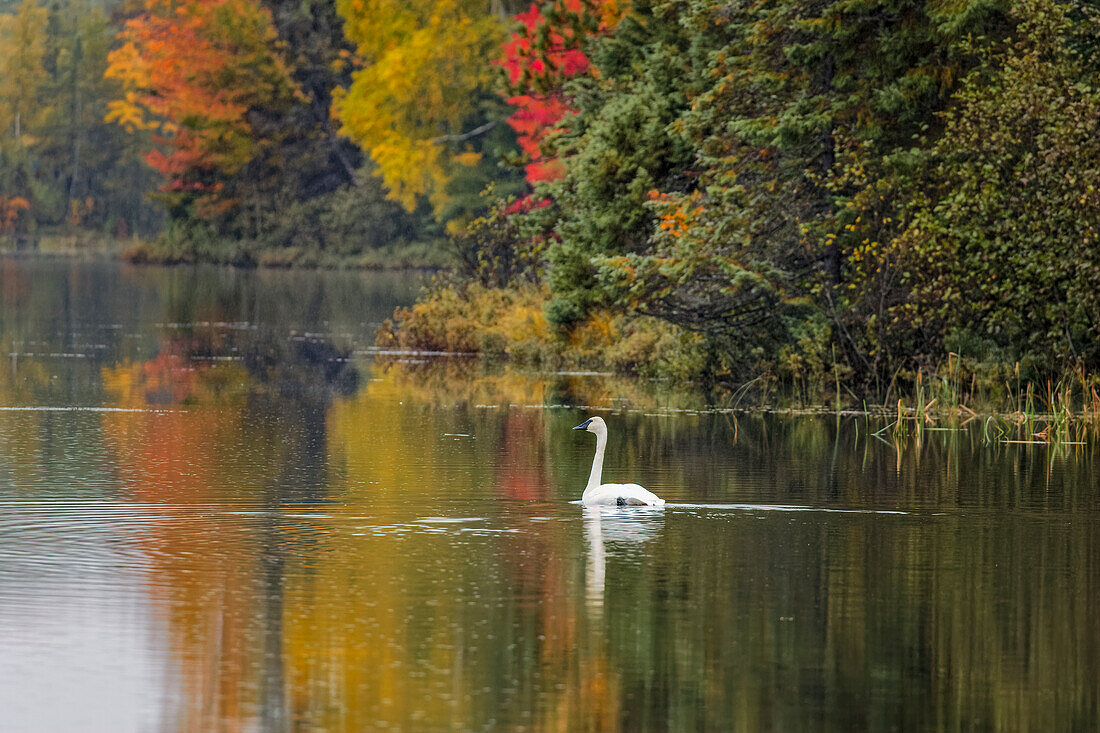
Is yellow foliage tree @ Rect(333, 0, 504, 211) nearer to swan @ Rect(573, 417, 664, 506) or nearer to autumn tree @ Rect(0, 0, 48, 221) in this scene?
autumn tree @ Rect(0, 0, 48, 221)

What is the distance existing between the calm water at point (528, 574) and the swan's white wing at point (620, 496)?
148 mm

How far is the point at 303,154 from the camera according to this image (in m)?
87.4

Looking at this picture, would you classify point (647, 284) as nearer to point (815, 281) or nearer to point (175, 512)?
point (815, 281)

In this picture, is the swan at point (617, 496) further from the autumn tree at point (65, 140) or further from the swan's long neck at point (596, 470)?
the autumn tree at point (65, 140)

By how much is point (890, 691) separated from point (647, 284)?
18.7 metres

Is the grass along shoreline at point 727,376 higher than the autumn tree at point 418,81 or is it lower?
lower

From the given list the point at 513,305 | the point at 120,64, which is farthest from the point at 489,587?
the point at 120,64

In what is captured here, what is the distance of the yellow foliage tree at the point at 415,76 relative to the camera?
70000mm

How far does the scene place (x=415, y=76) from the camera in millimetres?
69938

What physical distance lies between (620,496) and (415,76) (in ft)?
180

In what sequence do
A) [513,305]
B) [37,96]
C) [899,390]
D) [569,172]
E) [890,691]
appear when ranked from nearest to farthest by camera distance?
[890,691] → [899,390] → [569,172] → [513,305] → [37,96]

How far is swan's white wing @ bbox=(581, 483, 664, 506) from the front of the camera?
648 inches

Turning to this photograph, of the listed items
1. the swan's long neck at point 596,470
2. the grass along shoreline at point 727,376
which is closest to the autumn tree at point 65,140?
the grass along shoreline at point 727,376

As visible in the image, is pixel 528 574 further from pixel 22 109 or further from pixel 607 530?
pixel 22 109
